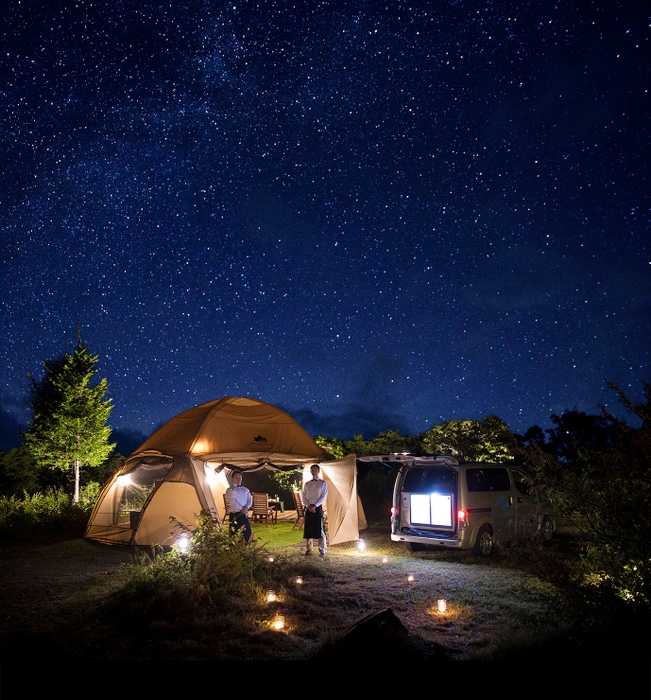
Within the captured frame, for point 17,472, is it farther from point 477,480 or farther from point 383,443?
point 477,480

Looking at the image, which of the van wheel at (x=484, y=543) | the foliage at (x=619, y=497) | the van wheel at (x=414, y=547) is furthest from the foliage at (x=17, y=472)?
the foliage at (x=619, y=497)

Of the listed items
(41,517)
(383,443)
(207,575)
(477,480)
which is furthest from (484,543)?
(383,443)

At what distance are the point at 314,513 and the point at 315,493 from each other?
1.27 ft

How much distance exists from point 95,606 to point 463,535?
5883 mm

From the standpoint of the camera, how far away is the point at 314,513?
11445mm

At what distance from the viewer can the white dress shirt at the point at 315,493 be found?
11.5 metres

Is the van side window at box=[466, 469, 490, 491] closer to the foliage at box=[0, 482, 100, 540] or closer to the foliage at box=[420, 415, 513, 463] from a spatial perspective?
the foliage at box=[420, 415, 513, 463]

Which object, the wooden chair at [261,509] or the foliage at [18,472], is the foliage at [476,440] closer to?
the wooden chair at [261,509]

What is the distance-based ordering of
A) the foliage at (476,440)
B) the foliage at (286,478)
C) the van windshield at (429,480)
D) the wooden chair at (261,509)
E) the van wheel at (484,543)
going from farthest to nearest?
the foliage at (286,478) < the foliage at (476,440) < the wooden chair at (261,509) < the van windshield at (429,480) < the van wheel at (484,543)

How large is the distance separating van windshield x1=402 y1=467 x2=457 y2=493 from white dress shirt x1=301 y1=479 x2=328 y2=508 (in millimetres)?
1680

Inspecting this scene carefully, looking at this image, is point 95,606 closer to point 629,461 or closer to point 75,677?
point 75,677

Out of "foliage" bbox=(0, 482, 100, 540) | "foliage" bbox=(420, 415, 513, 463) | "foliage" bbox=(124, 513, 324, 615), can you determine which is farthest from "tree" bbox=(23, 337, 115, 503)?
"foliage" bbox=(124, 513, 324, 615)

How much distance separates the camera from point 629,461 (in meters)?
4.72

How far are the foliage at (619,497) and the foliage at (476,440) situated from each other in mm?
13400
